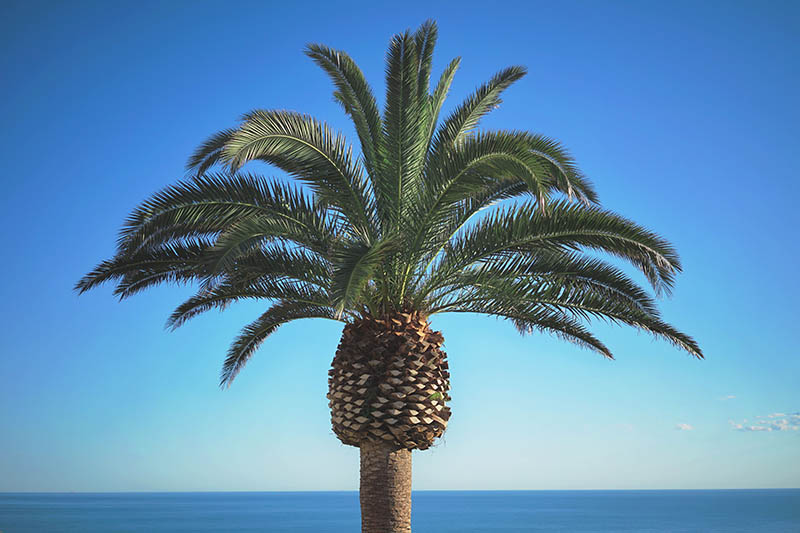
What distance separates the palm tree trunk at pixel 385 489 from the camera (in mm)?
10547

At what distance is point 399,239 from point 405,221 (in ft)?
1.70

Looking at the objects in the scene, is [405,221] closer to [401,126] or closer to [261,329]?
[401,126]

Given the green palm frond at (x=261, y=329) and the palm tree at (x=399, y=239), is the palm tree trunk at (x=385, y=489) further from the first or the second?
the green palm frond at (x=261, y=329)

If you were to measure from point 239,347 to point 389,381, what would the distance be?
4.04m

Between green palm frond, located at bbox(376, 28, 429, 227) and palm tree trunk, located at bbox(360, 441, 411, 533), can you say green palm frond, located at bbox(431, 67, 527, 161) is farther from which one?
palm tree trunk, located at bbox(360, 441, 411, 533)

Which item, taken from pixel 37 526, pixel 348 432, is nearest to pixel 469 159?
pixel 348 432

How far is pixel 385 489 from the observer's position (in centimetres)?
1057

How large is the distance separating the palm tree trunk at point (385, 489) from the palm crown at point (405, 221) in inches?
85.4

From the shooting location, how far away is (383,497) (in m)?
10.6

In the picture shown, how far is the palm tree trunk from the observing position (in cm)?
1055

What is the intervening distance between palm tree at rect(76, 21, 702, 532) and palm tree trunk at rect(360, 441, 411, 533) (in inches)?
0.8

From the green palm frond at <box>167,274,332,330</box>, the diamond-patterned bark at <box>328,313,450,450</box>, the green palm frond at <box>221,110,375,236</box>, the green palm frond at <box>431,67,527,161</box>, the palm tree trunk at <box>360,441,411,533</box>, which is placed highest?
the green palm frond at <box>431,67,527,161</box>

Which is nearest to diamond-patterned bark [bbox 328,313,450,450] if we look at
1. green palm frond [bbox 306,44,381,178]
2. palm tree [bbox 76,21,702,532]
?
palm tree [bbox 76,21,702,532]

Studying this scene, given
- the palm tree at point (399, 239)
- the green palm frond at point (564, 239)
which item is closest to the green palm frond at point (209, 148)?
the palm tree at point (399, 239)
